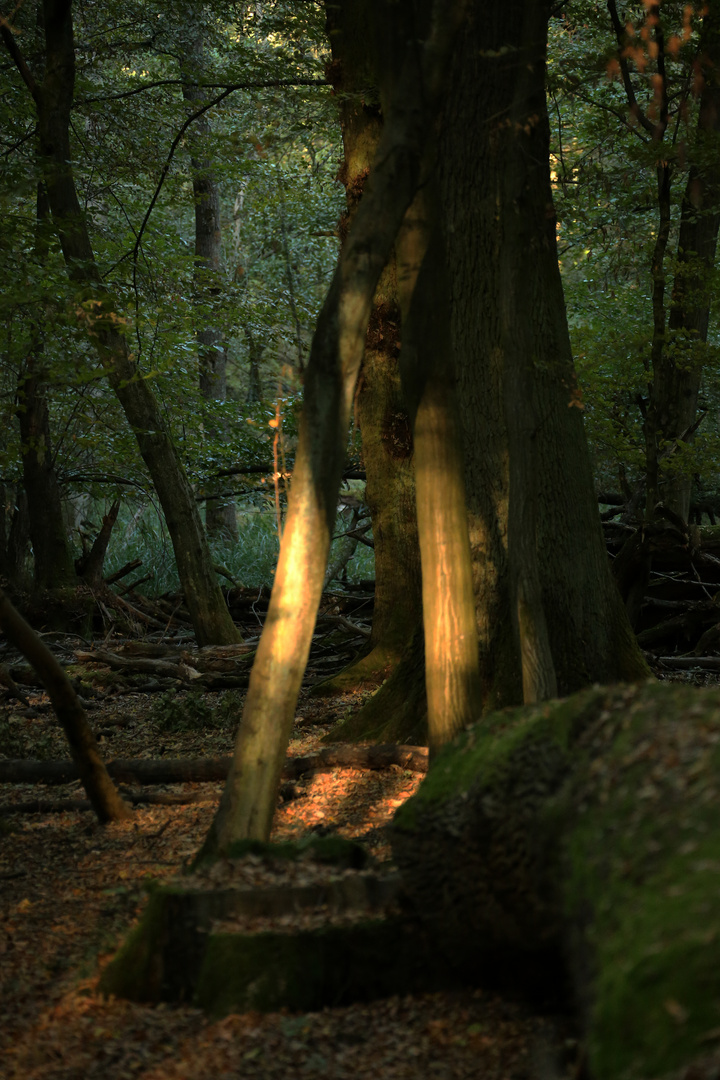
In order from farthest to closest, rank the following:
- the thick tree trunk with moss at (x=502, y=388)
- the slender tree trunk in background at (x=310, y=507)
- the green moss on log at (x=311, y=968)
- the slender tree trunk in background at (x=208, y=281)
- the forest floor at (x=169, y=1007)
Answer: the slender tree trunk in background at (x=208, y=281), the thick tree trunk with moss at (x=502, y=388), the slender tree trunk in background at (x=310, y=507), the green moss on log at (x=311, y=968), the forest floor at (x=169, y=1007)

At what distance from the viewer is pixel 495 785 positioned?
2.88m

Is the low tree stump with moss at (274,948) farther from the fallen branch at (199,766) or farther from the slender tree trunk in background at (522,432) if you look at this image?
the fallen branch at (199,766)

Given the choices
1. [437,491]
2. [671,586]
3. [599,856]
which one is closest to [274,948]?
[599,856]

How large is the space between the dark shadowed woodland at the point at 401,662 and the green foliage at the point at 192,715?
1.5 inches

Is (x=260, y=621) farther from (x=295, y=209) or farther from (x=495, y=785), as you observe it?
(x=295, y=209)

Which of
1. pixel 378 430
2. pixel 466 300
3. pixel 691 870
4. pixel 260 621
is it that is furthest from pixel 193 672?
pixel 691 870

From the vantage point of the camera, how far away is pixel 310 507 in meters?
3.80

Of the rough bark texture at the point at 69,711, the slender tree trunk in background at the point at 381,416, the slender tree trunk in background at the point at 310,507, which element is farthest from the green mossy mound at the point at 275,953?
the slender tree trunk in background at the point at 381,416

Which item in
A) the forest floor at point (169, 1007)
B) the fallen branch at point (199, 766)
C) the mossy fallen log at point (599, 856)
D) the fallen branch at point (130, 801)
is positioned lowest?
the forest floor at point (169, 1007)

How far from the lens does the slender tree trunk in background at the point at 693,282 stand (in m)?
7.58

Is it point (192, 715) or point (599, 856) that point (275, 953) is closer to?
point (599, 856)

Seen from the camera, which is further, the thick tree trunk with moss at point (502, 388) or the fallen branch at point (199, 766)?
the fallen branch at point (199, 766)

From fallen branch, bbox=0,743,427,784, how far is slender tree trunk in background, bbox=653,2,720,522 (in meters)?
3.91

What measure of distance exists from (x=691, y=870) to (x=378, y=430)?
597 centimetres
